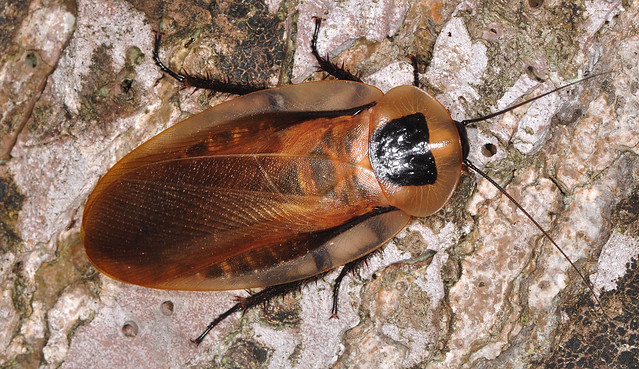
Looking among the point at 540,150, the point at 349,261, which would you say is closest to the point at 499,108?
the point at 540,150

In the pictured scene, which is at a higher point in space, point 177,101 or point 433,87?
point 433,87

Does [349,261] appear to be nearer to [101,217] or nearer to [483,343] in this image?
[483,343]

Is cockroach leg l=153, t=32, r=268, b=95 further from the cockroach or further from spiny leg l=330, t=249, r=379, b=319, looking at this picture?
spiny leg l=330, t=249, r=379, b=319

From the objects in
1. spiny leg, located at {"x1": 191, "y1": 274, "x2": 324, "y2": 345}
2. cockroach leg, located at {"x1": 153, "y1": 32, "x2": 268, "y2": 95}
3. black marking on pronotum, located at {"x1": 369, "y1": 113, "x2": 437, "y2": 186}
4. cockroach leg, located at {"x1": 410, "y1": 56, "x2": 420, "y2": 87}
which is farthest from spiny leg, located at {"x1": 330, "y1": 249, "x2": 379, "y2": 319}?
cockroach leg, located at {"x1": 153, "y1": 32, "x2": 268, "y2": 95}

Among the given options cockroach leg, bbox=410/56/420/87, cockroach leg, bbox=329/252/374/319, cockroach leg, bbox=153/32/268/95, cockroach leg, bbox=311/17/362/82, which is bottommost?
cockroach leg, bbox=329/252/374/319

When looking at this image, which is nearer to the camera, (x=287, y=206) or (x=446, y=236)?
(x=287, y=206)

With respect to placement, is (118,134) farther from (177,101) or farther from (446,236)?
(446,236)

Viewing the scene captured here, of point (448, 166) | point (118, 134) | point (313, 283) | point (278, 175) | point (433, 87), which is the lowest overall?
point (313, 283)
